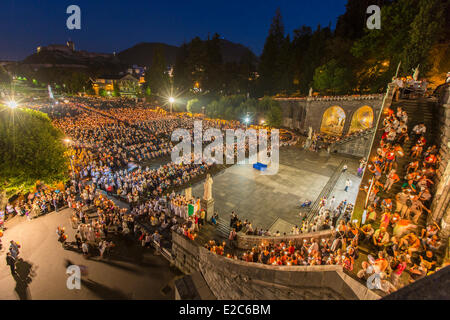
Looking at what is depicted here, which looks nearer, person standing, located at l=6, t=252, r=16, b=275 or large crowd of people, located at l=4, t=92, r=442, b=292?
large crowd of people, located at l=4, t=92, r=442, b=292

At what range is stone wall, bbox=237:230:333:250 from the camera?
31.0 ft

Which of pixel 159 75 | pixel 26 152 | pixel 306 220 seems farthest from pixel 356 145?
pixel 159 75

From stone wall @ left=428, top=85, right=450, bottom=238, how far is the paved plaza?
603 cm

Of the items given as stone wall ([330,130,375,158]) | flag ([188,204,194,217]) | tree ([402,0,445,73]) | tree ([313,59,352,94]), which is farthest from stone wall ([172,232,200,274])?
tree ([313,59,352,94])

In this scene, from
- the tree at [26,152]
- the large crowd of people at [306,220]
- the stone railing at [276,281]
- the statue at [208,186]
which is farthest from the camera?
the statue at [208,186]

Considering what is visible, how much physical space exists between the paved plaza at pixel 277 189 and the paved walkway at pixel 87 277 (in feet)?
16.5

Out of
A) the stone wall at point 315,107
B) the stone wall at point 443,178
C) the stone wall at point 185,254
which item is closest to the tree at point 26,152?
the stone wall at point 185,254

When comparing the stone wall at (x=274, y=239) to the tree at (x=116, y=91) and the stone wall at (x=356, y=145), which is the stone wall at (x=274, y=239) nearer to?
the stone wall at (x=356, y=145)

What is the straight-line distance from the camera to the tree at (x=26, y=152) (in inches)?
440

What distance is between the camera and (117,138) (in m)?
26.5

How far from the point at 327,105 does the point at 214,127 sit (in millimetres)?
18542

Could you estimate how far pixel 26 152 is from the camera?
38.2 feet

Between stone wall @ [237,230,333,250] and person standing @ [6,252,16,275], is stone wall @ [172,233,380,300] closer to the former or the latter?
stone wall @ [237,230,333,250]
